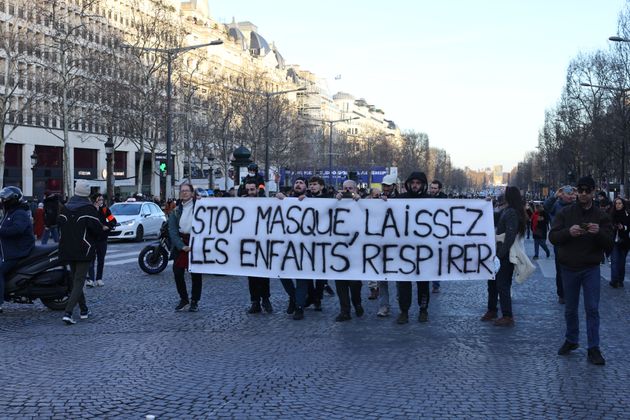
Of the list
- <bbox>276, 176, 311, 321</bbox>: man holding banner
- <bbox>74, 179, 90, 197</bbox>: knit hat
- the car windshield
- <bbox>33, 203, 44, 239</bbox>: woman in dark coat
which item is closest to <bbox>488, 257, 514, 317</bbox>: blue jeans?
<bbox>276, 176, 311, 321</bbox>: man holding banner

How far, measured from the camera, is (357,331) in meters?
10.1

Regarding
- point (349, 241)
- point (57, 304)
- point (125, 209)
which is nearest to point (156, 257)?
point (57, 304)

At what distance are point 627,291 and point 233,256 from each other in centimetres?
752

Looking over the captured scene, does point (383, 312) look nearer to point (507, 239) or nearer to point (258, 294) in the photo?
point (258, 294)

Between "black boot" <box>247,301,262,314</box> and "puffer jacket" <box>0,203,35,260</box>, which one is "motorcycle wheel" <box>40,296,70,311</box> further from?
"black boot" <box>247,301,262,314</box>

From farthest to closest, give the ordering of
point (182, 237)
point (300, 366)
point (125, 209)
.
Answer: point (125, 209), point (182, 237), point (300, 366)

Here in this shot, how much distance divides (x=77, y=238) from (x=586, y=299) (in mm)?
6074

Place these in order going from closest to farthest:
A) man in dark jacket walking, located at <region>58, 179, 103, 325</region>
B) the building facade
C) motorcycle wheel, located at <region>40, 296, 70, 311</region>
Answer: man in dark jacket walking, located at <region>58, 179, 103, 325</region>, motorcycle wheel, located at <region>40, 296, 70, 311</region>, the building facade

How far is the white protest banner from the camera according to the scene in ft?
35.9

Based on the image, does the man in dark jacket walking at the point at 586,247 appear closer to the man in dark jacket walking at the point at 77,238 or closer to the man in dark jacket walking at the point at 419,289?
the man in dark jacket walking at the point at 419,289

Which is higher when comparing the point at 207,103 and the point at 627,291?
the point at 207,103

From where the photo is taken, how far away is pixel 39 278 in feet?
37.8

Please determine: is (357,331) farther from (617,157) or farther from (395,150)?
(395,150)

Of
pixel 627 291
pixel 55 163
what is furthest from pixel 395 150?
pixel 627 291
